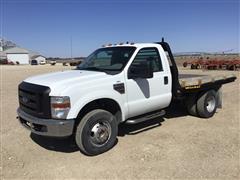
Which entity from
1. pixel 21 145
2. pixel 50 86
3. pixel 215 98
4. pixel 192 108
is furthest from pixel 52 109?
pixel 215 98

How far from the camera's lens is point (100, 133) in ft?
16.2

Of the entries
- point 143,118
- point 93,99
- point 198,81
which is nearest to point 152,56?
point 143,118

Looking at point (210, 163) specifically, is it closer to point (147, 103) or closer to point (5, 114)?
point (147, 103)

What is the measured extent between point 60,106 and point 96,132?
0.91 m

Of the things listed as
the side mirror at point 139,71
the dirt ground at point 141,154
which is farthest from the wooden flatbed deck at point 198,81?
the side mirror at point 139,71

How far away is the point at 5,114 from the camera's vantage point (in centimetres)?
822

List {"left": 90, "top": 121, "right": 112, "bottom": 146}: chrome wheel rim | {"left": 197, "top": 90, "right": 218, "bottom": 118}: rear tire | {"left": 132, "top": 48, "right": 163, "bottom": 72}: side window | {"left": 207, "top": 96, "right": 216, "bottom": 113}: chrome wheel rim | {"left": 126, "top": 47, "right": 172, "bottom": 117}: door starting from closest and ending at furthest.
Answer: {"left": 90, "top": 121, "right": 112, "bottom": 146}: chrome wheel rim, {"left": 126, "top": 47, "right": 172, "bottom": 117}: door, {"left": 132, "top": 48, "right": 163, "bottom": 72}: side window, {"left": 197, "top": 90, "right": 218, "bottom": 118}: rear tire, {"left": 207, "top": 96, "right": 216, "bottom": 113}: chrome wheel rim

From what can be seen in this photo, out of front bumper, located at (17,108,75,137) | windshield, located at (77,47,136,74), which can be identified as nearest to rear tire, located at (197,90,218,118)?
windshield, located at (77,47,136,74)

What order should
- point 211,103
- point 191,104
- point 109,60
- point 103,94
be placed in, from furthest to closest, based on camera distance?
1. point 211,103
2. point 191,104
3. point 109,60
4. point 103,94

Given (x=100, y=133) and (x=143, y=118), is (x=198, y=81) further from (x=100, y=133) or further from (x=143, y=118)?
(x=100, y=133)

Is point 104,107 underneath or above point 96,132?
above

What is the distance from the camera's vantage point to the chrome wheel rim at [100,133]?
484 cm

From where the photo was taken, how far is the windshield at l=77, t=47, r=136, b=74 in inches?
213

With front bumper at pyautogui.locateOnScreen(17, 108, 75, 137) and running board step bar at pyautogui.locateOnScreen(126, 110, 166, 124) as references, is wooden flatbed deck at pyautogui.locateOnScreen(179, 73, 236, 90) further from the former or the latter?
front bumper at pyautogui.locateOnScreen(17, 108, 75, 137)
